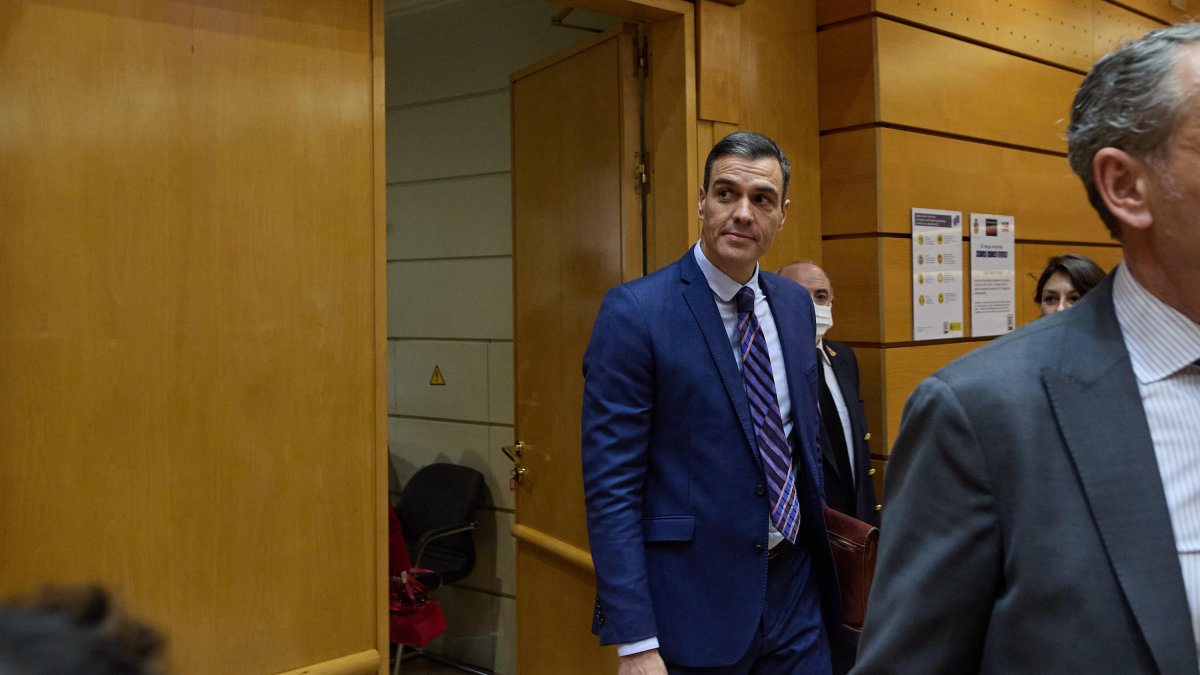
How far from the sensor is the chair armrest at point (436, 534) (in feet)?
15.0

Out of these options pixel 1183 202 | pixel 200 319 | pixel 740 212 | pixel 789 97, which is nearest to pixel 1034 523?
pixel 1183 202

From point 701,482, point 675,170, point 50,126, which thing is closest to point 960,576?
point 701,482

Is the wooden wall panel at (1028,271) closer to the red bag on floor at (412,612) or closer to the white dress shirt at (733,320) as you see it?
the white dress shirt at (733,320)

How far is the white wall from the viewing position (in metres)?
4.80

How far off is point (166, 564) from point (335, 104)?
106 centimetres

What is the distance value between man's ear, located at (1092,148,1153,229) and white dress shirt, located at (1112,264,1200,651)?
3.1 inches

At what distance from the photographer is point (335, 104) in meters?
2.37

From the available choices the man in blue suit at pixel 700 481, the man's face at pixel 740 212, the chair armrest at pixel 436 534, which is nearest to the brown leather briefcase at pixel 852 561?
the man in blue suit at pixel 700 481

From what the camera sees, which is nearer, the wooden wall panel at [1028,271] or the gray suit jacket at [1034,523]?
the gray suit jacket at [1034,523]

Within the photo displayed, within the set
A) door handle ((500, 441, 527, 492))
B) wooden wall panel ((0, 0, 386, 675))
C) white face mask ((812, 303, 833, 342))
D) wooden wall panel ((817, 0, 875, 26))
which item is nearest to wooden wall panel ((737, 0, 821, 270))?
wooden wall panel ((817, 0, 875, 26))

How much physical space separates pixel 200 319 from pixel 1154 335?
1748mm

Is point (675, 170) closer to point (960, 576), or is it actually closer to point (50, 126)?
point (50, 126)

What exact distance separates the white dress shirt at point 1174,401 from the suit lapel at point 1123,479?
0.05 feet

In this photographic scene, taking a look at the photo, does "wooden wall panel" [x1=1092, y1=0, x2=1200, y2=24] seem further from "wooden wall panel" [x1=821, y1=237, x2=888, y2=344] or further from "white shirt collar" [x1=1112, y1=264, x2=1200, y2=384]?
"white shirt collar" [x1=1112, y1=264, x2=1200, y2=384]
